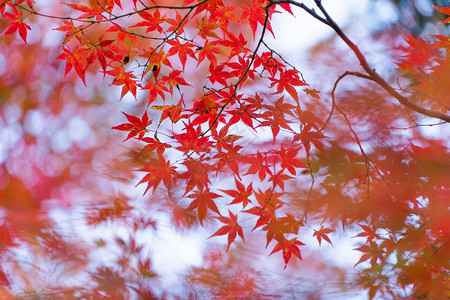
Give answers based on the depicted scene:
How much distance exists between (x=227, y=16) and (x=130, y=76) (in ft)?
1.33

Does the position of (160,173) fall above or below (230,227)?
above

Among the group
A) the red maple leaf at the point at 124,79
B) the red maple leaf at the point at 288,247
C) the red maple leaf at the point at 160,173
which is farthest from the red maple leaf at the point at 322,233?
the red maple leaf at the point at 124,79

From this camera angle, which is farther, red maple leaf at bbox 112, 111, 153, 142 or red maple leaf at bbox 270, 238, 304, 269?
red maple leaf at bbox 270, 238, 304, 269

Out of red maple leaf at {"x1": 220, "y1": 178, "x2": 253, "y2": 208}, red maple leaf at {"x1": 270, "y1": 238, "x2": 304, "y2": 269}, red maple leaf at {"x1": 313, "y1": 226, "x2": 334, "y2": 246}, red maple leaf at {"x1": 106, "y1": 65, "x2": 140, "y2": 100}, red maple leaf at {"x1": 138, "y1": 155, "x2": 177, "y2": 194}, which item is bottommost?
red maple leaf at {"x1": 270, "y1": 238, "x2": 304, "y2": 269}

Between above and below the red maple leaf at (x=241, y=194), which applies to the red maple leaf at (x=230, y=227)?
below

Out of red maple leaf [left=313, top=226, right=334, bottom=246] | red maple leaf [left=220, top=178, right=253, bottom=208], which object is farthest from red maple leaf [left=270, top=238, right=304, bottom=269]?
red maple leaf [left=220, top=178, right=253, bottom=208]

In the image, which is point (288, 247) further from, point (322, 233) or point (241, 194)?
point (241, 194)

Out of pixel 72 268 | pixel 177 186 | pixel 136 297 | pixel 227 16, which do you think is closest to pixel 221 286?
pixel 136 297

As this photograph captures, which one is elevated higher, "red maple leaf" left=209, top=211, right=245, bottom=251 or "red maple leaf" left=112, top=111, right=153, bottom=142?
"red maple leaf" left=112, top=111, right=153, bottom=142

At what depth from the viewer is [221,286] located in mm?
1408

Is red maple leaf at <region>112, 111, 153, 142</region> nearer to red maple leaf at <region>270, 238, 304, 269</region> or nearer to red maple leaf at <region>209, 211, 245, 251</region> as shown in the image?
red maple leaf at <region>209, 211, 245, 251</region>

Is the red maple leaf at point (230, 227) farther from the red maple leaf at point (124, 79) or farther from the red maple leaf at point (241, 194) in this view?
the red maple leaf at point (124, 79)

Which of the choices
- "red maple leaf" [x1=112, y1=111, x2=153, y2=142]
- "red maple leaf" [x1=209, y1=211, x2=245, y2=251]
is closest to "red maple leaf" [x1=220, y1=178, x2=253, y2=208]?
"red maple leaf" [x1=209, y1=211, x2=245, y2=251]

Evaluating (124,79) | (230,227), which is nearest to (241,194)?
(230,227)
